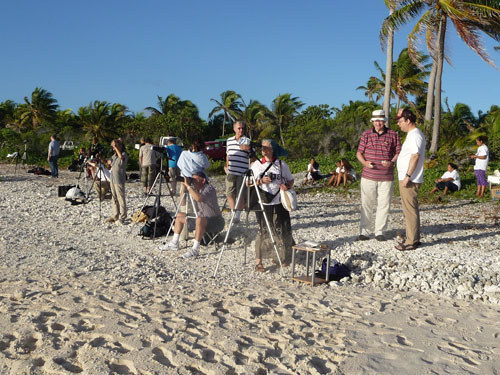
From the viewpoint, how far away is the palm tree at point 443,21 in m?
15.6

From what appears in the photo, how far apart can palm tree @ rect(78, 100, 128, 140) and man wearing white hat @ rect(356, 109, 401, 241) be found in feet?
121

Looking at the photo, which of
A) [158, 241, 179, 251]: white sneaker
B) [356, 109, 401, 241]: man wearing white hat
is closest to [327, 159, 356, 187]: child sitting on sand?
[356, 109, 401, 241]: man wearing white hat

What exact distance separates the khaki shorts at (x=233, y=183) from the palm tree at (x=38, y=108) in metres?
46.9

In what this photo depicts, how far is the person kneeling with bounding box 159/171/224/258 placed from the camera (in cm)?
675

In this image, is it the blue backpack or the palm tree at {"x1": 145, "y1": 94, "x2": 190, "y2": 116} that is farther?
the palm tree at {"x1": 145, "y1": 94, "x2": 190, "y2": 116}

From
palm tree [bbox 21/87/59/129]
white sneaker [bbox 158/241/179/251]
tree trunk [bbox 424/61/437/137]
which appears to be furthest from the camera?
palm tree [bbox 21/87/59/129]

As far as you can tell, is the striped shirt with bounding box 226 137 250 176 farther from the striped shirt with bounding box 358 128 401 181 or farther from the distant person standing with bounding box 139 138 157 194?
the distant person standing with bounding box 139 138 157 194

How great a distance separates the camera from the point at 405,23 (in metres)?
17.1

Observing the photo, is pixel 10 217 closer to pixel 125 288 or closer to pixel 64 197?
pixel 64 197

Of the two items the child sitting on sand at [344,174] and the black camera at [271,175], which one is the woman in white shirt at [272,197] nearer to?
the black camera at [271,175]

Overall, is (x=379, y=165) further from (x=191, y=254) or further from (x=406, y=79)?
(x=406, y=79)

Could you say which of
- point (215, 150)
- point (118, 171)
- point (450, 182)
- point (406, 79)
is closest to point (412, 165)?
point (118, 171)

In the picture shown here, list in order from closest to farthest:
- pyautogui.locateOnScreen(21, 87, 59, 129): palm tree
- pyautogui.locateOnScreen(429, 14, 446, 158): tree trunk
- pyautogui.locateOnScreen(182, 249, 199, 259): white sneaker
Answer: pyautogui.locateOnScreen(182, 249, 199, 259): white sneaker, pyautogui.locateOnScreen(429, 14, 446, 158): tree trunk, pyautogui.locateOnScreen(21, 87, 59, 129): palm tree

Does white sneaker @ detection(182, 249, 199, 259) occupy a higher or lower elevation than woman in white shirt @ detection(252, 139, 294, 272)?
lower
